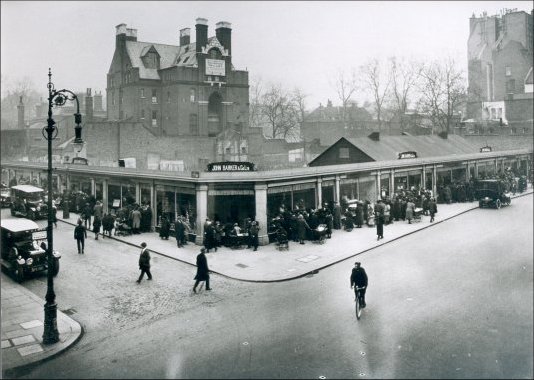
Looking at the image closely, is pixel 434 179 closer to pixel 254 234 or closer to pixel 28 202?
pixel 254 234

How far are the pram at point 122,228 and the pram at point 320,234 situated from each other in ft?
18.0

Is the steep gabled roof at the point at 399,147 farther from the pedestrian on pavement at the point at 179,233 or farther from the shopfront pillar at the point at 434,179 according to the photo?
the pedestrian on pavement at the point at 179,233

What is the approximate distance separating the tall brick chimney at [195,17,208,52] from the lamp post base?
16.8ft

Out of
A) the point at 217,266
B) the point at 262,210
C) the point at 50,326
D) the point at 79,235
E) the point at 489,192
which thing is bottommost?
the point at 50,326

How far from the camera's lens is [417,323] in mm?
6414

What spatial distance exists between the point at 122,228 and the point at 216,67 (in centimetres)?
529

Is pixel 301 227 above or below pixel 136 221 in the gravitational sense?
below

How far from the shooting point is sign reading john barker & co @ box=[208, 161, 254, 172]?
1202cm

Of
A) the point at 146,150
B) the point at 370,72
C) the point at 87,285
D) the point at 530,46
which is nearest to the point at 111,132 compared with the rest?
the point at 146,150

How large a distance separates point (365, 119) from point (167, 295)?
599 centimetres

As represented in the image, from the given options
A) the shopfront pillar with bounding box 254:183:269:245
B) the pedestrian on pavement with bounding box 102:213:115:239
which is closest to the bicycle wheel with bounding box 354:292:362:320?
the shopfront pillar with bounding box 254:183:269:245

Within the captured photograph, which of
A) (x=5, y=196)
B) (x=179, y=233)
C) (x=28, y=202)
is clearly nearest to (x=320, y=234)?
(x=179, y=233)

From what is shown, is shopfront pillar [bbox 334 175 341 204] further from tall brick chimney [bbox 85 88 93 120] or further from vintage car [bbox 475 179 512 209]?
tall brick chimney [bbox 85 88 93 120]

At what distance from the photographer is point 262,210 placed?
13.2 m
